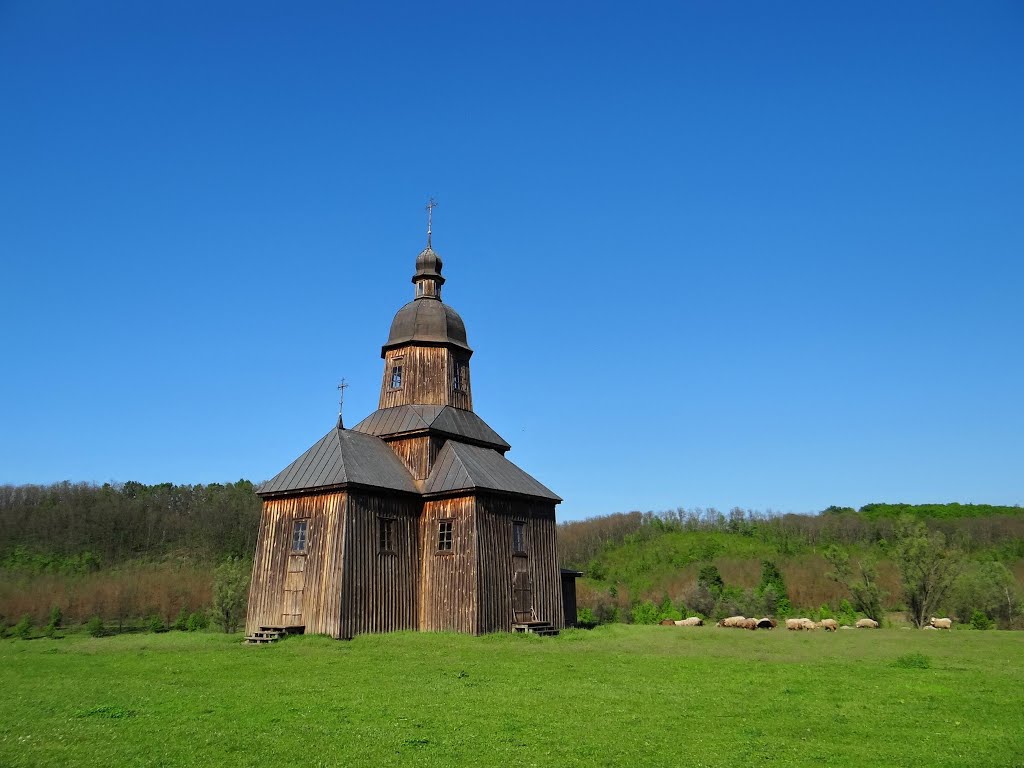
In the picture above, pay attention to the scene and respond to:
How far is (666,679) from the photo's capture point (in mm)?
15469

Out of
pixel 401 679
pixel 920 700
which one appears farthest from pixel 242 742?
pixel 920 700

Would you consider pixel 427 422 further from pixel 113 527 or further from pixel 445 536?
pixel 113 527

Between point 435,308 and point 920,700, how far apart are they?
923 inches

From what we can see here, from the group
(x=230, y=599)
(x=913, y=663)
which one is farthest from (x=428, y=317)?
(x=913, y=663)

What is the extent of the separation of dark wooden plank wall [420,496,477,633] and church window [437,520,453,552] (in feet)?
0.49

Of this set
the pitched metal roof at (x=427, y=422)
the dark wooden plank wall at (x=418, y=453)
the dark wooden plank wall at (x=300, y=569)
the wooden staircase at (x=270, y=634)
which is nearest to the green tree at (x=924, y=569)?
the pitched metal roof at (x=427, y=422)

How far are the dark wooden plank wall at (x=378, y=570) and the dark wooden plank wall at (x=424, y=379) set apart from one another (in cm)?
523

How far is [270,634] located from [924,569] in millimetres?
26974

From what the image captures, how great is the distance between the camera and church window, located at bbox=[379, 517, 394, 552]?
A: 25891 millimetres

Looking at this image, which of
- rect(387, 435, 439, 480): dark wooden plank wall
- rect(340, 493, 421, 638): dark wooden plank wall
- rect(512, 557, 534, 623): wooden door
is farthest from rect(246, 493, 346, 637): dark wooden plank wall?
rect(512, 557, 534, 623): wooden door

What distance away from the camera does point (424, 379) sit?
31266 mm

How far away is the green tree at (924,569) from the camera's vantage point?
32.7 metres

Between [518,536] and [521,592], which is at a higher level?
[518,536]

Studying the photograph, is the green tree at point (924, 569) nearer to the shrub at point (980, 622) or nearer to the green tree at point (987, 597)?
the shrub at point (980, 622)
